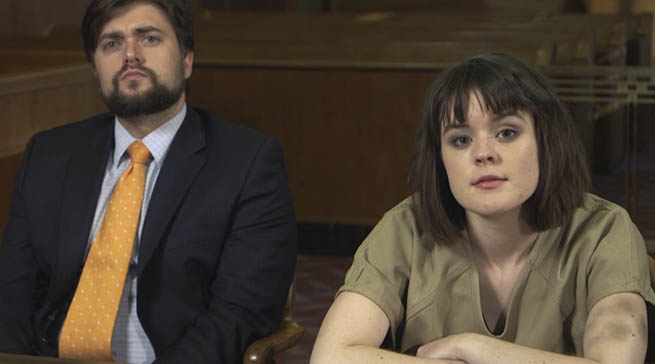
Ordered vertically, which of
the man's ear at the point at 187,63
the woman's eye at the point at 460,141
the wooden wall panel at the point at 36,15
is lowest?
the wooden wall panel at the point at 36,15

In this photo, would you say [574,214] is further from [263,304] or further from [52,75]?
[52,75]

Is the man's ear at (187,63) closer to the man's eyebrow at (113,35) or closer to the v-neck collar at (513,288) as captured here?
the man's eyebrow at (113,35)

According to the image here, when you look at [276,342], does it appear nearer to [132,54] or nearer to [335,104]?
[132,54]

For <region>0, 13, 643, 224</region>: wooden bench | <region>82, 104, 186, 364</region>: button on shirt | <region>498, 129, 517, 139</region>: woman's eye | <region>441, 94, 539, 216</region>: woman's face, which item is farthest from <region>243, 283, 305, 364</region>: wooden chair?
<region>0, 13, 643, 224</region>: wooden bench

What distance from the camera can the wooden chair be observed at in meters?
2.18

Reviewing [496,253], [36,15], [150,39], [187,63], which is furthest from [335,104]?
[496,253]

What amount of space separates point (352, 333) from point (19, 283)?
94 cm

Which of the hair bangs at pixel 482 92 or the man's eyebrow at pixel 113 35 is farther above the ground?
the man's eyebrow at pixel 113 35

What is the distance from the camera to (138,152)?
2.38 metres

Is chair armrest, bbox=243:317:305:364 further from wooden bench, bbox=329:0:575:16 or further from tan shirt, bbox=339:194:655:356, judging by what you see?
wooden bench, bbox=329:0:575:16

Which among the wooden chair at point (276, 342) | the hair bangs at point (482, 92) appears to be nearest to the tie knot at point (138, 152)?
the wooden chair at point (276, 342)

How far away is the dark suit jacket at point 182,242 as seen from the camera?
89.8 inches

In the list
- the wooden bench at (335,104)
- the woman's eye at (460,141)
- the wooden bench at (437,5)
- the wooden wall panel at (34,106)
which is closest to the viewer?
the woman's eye at (460,141)

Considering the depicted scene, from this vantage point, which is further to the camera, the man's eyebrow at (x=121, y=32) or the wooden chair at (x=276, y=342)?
the man's eyebrow at (x=121, y=32)
